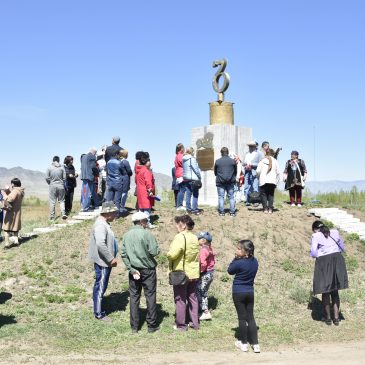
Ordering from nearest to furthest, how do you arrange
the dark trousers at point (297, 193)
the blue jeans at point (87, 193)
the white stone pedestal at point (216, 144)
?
the blue jeans at point (87, 193)
the dark trousers at point (297, 193)
the white stone pedestal at point (216, 144)

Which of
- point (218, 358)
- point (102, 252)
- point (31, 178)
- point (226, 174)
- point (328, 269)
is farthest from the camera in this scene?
point (31, 178)

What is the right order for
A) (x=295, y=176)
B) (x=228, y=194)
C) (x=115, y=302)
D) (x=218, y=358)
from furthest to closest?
(x=295, y=176) < (x=228, y=194) < (x=115, y=302) < (x=218, y=358)

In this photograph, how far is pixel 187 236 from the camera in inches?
344

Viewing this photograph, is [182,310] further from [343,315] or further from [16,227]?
[16,227]

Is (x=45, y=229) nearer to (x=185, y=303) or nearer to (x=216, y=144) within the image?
(x=216, y=144)

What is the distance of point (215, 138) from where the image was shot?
60.7 ft

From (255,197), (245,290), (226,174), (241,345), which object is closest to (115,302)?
(241,345)

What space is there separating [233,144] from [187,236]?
33.7ft

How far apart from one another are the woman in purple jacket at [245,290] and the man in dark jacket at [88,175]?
8989mm

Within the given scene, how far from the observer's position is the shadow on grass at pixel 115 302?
9.96 meters

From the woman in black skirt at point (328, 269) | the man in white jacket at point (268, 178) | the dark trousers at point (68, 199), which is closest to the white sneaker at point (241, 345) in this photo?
the woman in black skirt at point (328, 269)

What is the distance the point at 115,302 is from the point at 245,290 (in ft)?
10.8

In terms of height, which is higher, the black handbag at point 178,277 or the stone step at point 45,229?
the stone step at point 45,229

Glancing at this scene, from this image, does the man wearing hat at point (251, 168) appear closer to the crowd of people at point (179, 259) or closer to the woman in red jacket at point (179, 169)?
the woman in red jacket at point (179, 169)
